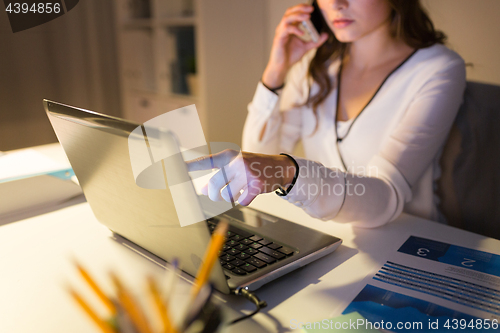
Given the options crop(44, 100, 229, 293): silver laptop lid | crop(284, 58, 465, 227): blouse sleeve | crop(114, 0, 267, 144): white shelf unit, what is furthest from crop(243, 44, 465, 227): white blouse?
crop(114, 0, 267, 144): white shelf unit

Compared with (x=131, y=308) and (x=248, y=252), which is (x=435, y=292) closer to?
(x=248, y=252)

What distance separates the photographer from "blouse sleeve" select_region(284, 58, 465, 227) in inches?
27.0

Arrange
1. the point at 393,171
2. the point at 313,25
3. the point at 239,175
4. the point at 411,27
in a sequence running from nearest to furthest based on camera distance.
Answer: the point at 239,175
the point at 393,171
the point at 411,27
the point at 313,25

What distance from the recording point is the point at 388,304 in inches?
18.8

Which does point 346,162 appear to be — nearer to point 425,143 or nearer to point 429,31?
point 425,143

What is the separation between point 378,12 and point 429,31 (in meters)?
0.16

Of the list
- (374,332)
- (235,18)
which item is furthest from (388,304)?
(235,18)

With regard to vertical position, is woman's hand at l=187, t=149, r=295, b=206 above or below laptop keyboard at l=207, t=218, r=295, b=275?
above

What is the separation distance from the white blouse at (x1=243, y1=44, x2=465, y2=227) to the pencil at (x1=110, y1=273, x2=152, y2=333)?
0.44 meters

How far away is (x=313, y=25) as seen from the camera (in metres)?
1.21

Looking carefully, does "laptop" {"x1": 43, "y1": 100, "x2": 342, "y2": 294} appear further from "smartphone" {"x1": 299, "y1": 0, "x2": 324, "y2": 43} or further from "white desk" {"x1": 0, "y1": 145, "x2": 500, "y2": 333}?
"smartphone" {"x1": 299, "y1": 0, "x2": 324, "y2": 43}

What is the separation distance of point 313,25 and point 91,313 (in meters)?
1.16

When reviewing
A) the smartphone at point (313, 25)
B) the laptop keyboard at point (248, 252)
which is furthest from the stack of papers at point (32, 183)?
the smartphone at point (313, 25)

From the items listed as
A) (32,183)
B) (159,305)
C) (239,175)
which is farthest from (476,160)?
(32,183)
